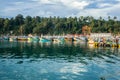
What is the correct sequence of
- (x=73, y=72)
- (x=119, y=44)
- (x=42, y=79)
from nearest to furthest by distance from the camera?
(x=42, y=79) < (x=73, y=72) < (x=119, y=44)

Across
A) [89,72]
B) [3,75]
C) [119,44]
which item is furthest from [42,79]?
[119,44]

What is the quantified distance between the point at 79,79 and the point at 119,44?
83146 millimetres

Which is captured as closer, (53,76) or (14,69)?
(53,76)

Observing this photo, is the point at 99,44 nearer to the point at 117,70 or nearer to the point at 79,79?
the point at 117,70

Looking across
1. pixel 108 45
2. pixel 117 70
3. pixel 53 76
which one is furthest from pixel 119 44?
pixel 53 76

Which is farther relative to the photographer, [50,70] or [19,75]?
[50,70]

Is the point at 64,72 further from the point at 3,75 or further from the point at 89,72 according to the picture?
the point at 3,75

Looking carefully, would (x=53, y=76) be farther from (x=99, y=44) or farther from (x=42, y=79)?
(x=99, y=44)

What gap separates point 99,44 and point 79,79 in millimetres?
84443

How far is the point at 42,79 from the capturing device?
4728cm

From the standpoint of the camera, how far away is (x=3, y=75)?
50031 millimetres

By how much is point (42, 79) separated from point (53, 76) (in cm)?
331

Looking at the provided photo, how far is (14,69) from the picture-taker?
57.2m

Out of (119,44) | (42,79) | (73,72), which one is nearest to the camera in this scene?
(42,79)
